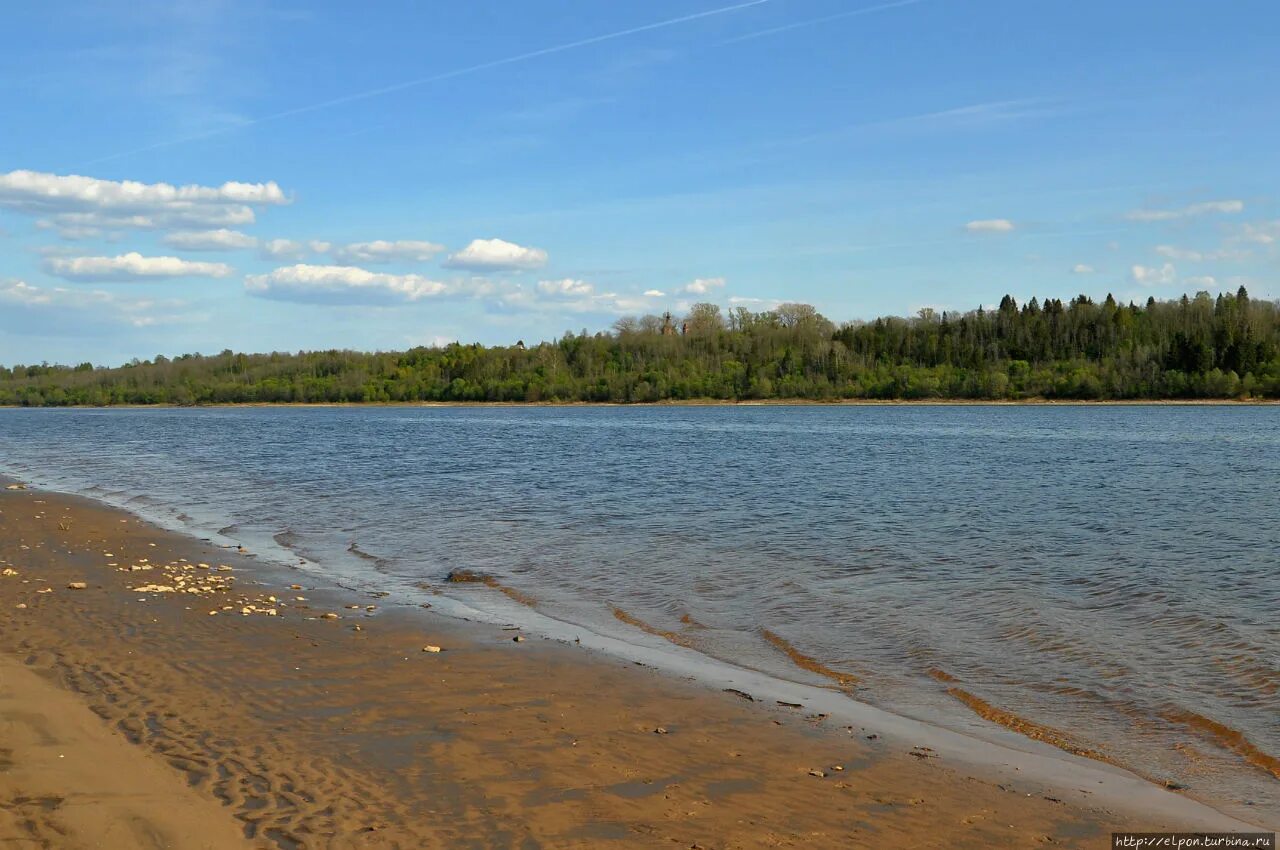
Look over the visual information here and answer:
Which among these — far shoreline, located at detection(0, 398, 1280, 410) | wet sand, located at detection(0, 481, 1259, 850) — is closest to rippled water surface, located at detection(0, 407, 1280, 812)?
wet sand, located at detection(0, 481, 1259, 850)

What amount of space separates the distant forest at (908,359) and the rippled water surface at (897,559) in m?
97.4

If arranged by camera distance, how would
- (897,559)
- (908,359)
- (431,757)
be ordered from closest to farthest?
(431,757)
(897,559)
(908,359)

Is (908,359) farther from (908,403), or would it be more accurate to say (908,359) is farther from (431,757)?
(431,757)

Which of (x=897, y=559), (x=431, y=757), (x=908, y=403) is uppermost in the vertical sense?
(x=908, y=403)

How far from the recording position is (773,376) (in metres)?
162

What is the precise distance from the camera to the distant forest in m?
131

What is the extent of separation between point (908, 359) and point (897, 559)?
149 m

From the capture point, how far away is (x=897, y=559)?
59.3 feet

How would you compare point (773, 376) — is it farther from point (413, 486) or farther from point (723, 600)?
point (723, 600)

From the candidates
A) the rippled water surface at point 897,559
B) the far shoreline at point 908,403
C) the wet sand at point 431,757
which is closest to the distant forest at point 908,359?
the far shoreline at point 908,403

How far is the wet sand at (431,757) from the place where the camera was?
5.98 m

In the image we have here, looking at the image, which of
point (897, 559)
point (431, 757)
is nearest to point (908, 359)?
point (897, 559)

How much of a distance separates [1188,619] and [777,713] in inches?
296

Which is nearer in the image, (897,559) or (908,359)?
(897,559)
